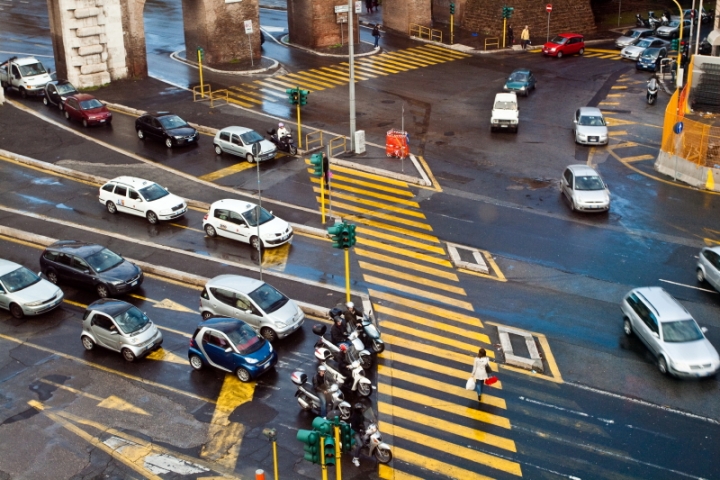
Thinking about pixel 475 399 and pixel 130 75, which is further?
pixel 130 75

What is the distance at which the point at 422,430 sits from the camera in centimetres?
2470

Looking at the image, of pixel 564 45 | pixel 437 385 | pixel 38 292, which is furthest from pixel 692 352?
pixel 564 45

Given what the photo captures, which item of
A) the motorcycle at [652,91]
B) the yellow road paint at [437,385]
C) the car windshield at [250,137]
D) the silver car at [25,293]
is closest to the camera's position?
the yellow road paint at [437,385]

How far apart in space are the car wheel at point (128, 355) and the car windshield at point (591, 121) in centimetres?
2914

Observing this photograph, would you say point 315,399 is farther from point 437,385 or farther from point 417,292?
point 417,292

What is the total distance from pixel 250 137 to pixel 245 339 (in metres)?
19.2

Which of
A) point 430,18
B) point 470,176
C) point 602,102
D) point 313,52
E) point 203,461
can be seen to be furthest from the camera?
point 430,18

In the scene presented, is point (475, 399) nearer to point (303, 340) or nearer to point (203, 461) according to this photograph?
point (303, 340)

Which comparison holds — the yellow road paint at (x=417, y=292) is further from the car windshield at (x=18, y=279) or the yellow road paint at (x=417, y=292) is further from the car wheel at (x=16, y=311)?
the car wheel at (x=16, y=311)

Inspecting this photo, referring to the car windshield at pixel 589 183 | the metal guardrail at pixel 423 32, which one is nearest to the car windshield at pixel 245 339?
the car windshield at pixel 589 183

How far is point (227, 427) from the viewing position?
24719 millimetres

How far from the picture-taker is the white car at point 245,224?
35.4m

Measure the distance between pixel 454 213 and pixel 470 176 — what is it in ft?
15.6

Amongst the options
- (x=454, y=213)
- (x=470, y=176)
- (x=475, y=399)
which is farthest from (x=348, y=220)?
(x=475, y=399)
